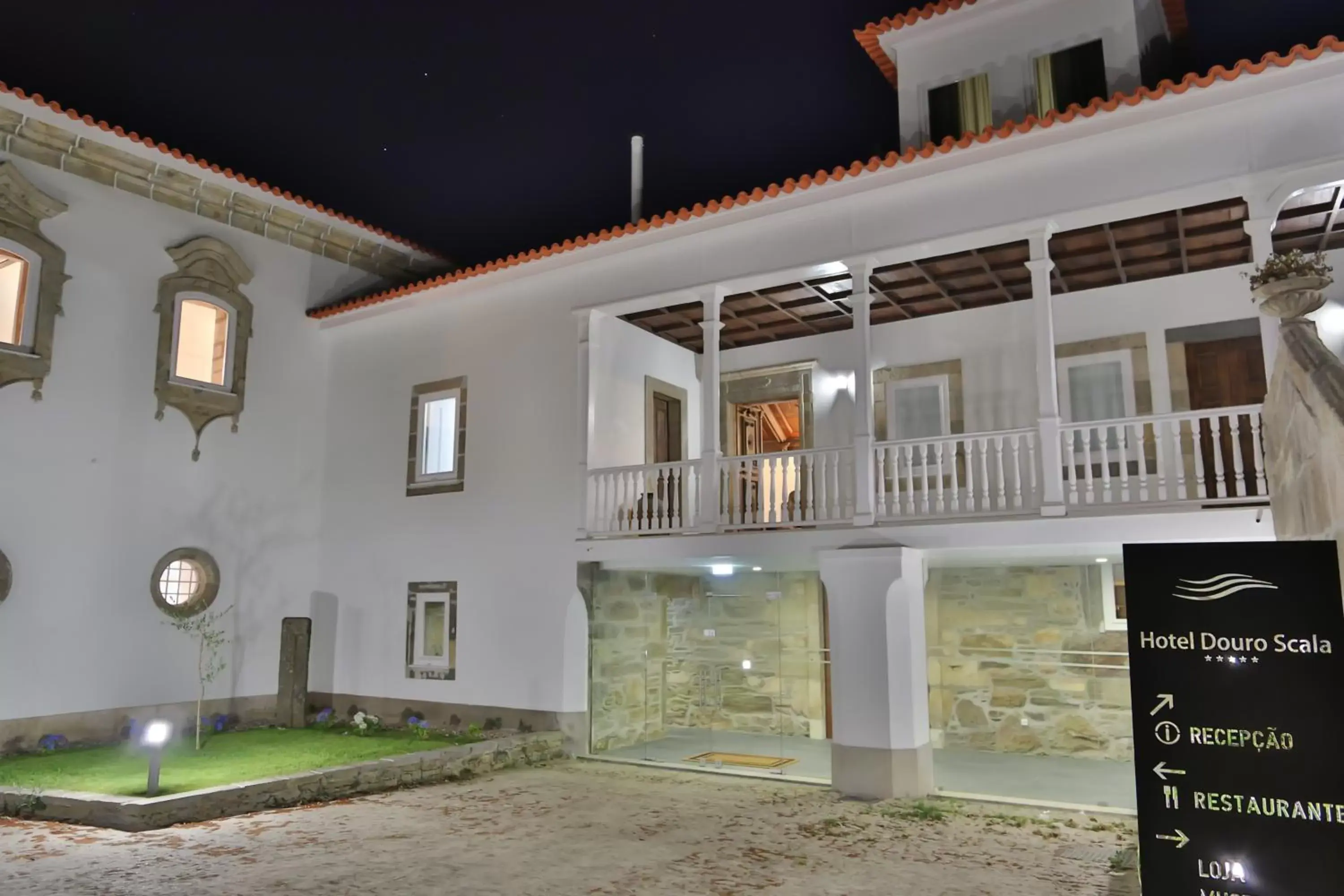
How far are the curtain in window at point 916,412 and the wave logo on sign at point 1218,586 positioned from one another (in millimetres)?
8604

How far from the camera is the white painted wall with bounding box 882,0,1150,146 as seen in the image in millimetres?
10555

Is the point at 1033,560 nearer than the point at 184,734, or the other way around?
the point at 1033,560

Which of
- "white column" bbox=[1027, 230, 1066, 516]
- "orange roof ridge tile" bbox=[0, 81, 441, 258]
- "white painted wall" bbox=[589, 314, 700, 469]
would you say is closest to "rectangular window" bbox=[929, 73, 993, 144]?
"white column" bbox=[1027, 230, 1066, 516]

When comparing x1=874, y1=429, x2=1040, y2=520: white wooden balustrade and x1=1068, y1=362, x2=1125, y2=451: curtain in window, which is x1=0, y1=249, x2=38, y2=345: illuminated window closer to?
x1=874, y1=429, x2=1040, y2=520: white wooden balustrade

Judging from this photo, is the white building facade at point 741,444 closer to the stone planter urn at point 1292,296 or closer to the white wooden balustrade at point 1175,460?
the white wooden balustrade at point 1175,460

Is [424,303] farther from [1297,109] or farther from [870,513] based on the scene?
[1297,109]

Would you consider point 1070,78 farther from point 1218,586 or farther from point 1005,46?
point 1218,586

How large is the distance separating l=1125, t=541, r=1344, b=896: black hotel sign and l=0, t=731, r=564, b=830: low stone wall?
24.4 ft

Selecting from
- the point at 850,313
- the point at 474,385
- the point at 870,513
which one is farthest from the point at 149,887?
the point at 850,313

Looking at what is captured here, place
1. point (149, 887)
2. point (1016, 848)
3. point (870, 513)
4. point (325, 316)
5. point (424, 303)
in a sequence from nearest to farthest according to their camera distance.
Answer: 1. point (149, 887)
2. point (1016, 848)
3. point (870, 513)
4. point (424, 303)
5. point (325, 316)

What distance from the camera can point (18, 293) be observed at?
36.8 ft

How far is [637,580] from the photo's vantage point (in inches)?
472

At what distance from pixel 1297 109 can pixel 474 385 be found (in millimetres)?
9689


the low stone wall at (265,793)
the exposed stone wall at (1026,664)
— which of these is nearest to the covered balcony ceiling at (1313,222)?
the exposed stone wall at (1026,664)
